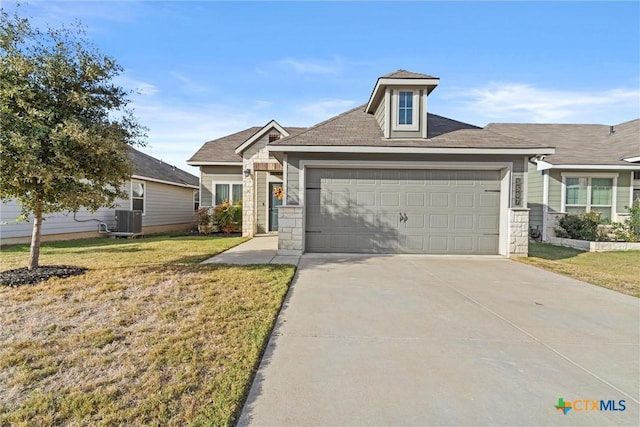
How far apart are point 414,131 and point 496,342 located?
661cm

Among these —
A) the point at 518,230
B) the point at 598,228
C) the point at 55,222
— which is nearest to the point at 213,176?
the point at 55,222

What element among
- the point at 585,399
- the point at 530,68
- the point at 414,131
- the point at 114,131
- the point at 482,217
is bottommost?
the point at 585,399

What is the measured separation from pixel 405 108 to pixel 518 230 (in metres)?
4.51

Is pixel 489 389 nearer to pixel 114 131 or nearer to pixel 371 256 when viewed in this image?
pixel 371 256

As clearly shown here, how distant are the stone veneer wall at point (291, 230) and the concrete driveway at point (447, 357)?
2.99 meters

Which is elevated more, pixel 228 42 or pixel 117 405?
pixel 228 42

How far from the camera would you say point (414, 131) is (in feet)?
28.9

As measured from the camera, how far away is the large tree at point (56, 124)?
483cm

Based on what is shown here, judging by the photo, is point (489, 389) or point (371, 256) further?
point (371, 256)

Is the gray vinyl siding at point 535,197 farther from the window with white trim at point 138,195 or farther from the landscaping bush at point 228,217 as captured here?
Result: the window with white trim at point 138,195

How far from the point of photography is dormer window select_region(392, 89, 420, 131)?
8.84 metres

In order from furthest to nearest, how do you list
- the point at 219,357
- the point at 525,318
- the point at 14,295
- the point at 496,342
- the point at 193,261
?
the point at 193,261
the point at 14,295
the point at 525,318
the point at 496,342
the point at 219,357

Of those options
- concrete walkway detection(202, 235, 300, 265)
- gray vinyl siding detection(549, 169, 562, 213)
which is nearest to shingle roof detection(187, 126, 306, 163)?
concrete walkway detection(202, 235, 300, 265)

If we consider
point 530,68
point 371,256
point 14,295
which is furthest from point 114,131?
point 530,68
